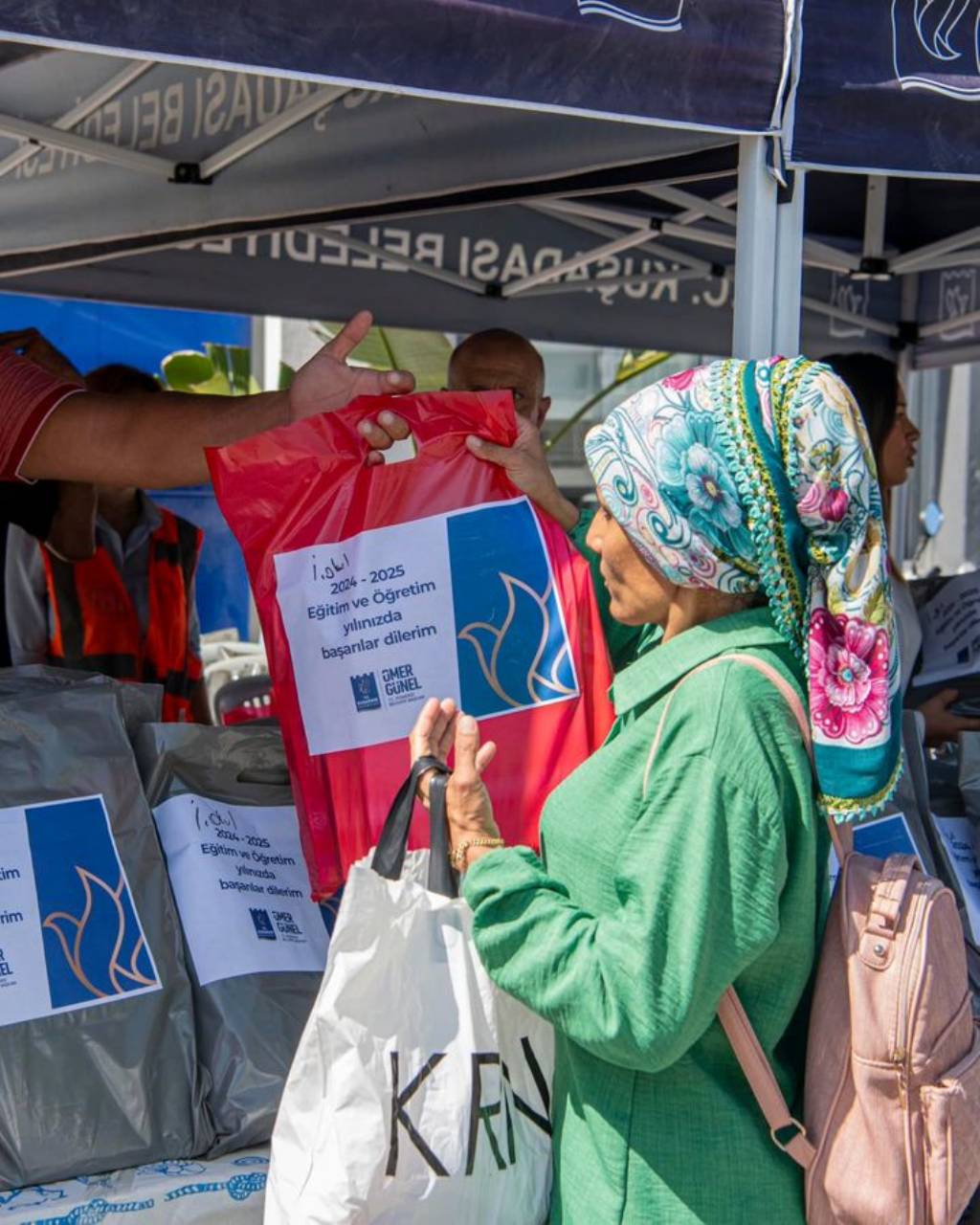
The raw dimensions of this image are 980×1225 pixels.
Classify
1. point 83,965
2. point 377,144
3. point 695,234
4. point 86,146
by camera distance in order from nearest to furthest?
point 83,965
point 377,144
point 86,146
point 695,234

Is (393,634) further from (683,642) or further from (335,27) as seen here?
(335,27)

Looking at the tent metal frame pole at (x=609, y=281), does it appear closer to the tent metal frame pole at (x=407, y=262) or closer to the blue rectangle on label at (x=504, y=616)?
the tent metal frame pole at (x=407, y=262)

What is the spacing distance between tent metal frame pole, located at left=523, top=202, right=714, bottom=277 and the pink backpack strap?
3.52 metres

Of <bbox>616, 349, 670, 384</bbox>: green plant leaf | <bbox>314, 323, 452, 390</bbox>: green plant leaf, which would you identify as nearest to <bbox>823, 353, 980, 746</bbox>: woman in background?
<bbox>616, 349, 670, 384</bbox>: green plant leaf

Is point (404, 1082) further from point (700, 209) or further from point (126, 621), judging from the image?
point (700, 209)

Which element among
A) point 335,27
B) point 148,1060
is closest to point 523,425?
point 335,27

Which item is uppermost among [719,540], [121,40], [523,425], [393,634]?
[121,40]

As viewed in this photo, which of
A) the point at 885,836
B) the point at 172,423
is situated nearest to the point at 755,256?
the point at 172,423

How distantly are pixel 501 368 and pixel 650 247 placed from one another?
1.91 metres

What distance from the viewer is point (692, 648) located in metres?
1.56

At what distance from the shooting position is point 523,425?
7.33 feet

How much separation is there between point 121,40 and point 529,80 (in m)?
0.51

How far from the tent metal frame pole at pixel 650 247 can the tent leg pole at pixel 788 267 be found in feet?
8.90

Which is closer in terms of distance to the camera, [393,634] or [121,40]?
[121,40]
